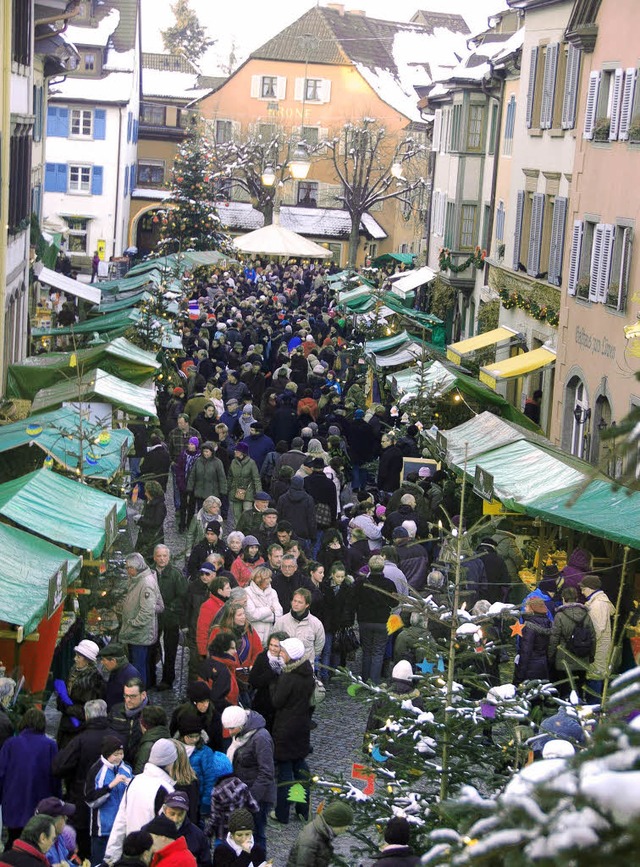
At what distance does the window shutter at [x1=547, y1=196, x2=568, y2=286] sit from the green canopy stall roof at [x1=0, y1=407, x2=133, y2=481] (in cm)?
1281

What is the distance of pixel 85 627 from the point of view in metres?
12.3

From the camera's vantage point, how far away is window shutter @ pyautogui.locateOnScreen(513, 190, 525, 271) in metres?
32.3

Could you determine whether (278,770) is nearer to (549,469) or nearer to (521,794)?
(549,469)

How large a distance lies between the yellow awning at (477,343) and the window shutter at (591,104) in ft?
23.4

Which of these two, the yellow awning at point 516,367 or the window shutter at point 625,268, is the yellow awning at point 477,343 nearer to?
the yellow awning at point 516,367

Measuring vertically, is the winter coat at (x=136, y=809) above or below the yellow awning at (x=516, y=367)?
above

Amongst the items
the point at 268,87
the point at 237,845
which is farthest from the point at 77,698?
the point at 268,87

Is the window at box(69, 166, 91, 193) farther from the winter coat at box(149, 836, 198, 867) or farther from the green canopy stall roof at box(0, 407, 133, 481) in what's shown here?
the winter coat at box(149, 836, 198, 867)

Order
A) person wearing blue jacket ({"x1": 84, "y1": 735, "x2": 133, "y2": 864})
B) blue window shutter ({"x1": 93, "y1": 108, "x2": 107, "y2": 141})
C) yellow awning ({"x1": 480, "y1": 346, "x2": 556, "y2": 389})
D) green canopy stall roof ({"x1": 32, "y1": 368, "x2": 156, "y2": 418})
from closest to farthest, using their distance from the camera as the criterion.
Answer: person wearing blue jacket ({"x1": 84, "y1": 735, "x2": 133, "y2": 864})
green canopy stall roof ({"x1": 32, "y1": 368, "x2": 156, "y2": 418})
yellow awning ({"x1": 480, "y1": 346, "x2": 556, "y2": 389})
blue window shutter ({"x1": 93, "y1": 108, "x2": 107, "y2": 141})

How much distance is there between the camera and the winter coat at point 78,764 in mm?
8727

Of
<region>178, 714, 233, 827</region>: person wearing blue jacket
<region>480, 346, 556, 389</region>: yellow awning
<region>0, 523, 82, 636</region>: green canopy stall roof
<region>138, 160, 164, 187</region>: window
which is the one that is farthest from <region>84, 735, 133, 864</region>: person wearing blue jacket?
<region>138, 160, 164, 187</region>: window

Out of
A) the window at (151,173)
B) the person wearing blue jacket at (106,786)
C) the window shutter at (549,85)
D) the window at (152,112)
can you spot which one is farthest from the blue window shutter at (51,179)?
the person wearing blue jacket at (106,786)

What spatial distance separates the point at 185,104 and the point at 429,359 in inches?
2164

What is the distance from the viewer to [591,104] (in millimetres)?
24188
